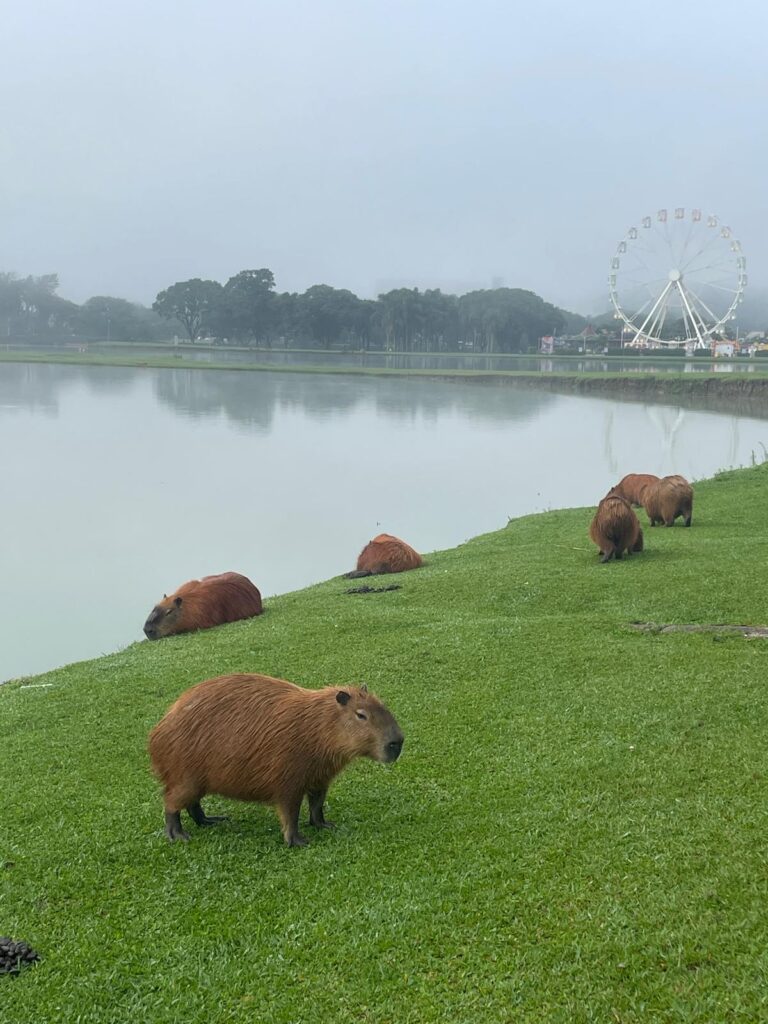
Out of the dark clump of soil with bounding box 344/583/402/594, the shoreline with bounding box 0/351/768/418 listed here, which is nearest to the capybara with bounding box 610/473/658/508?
the dark clump of soil with bounding box 344/583/402/594

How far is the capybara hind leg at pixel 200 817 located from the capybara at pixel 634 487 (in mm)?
8665

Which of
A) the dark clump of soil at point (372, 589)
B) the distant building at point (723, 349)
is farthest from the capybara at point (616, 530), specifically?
the distant building at point (723, 349)

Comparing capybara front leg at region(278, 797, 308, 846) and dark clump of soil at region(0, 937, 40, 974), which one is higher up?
capybara front leg at region(278, 797, 308, 846)

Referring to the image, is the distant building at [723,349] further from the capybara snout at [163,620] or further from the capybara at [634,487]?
the capybara snout at [163,620]

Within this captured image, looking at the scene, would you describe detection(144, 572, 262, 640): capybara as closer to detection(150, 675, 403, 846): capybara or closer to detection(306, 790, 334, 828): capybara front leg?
detection(150, 675, 403, 846): capybara

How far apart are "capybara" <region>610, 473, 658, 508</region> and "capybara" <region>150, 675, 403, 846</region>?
8569mm

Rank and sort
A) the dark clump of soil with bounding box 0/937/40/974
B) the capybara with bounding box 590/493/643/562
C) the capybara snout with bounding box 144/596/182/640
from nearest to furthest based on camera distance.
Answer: the dark clump of soil with bounding box 0/937/40/974, the capybara snout with bounding box 144/596/182/640, the capybara with bounding box 590/493/643/562

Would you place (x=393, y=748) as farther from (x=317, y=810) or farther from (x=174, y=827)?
(x=174, y=827)

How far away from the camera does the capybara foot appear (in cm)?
363

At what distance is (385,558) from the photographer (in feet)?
32.8

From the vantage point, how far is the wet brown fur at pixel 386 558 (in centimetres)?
996

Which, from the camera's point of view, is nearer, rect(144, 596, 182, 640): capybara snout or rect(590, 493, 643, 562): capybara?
rect(144, 596, 182, 640): capybara snout

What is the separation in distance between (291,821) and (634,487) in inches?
359

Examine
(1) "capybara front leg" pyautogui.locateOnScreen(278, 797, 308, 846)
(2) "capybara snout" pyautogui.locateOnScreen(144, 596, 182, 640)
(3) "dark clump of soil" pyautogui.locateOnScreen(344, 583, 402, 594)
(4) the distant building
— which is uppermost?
(4) the distant building
